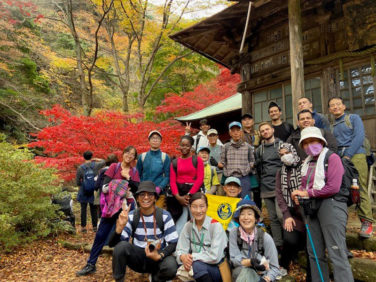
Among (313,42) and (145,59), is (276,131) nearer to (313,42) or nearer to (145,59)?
(313,42)

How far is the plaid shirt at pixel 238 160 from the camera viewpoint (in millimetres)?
4273

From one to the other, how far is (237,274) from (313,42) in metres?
6.09

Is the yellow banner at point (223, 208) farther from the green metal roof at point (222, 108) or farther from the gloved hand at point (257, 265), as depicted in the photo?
the green metal roof at point (222, 108)

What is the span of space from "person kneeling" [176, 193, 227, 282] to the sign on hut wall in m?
5.24

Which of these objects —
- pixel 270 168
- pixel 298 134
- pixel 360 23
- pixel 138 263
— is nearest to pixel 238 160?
pixel 270 168

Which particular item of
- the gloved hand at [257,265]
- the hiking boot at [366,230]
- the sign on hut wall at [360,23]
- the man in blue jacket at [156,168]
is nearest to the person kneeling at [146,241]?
the man in blue jacket at [156,168]

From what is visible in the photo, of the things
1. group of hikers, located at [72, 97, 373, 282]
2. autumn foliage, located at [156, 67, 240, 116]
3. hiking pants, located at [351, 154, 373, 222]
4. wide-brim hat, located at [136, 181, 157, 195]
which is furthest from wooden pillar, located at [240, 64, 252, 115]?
autumn foliage, located at [156, 67, 240, 116]

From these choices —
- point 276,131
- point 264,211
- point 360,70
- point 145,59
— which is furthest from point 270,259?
point 145,59

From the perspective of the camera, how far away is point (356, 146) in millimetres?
3605

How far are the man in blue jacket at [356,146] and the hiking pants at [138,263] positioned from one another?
2789mm

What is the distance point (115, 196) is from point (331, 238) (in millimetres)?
2975

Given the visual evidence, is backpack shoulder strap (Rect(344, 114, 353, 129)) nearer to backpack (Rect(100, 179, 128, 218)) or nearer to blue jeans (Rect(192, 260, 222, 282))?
blue jeans (Rect(192, 260, 222, 282))

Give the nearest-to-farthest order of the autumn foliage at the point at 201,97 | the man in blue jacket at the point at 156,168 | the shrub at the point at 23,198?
the man in blue jacket at the point at 156,168 → the shrub at the point at 23,198 → the autumn foliage at the point at 201,97

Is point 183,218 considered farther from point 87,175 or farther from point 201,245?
point 87,175
